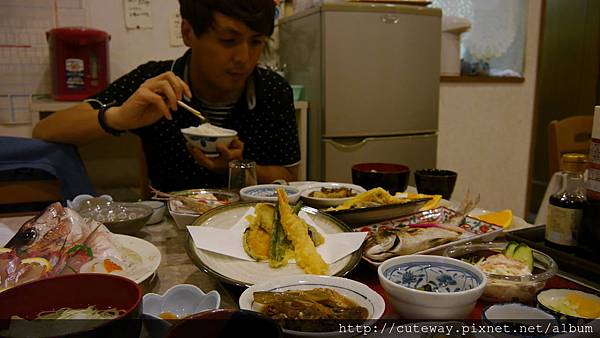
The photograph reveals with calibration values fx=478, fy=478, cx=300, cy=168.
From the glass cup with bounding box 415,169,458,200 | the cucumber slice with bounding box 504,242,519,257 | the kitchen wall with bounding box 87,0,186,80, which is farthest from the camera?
the kitchen wall with bounding box 87,0,186,80

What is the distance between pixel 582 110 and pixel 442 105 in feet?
4.70

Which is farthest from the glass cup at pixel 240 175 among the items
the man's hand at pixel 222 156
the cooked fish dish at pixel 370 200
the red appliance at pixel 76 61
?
the red appliance at pixel 76 61

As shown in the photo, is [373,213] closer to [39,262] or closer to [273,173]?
[39,262]

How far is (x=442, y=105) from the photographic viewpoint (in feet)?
10.5

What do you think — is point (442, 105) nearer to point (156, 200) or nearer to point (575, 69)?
point (575, 69)

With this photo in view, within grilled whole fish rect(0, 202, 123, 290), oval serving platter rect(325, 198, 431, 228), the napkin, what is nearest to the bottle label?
oval serving platter rect(325, 198, 431, 228)

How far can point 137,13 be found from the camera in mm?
2592

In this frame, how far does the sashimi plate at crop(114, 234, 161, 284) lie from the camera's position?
0.81 meters

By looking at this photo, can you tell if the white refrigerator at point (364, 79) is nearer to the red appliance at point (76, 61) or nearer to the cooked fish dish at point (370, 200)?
the red appliance at point (76, 61)

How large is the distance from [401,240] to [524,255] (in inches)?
8.3

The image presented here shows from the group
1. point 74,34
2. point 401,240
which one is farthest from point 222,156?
point 74,34

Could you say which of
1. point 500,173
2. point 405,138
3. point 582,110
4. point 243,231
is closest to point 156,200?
point 243,231

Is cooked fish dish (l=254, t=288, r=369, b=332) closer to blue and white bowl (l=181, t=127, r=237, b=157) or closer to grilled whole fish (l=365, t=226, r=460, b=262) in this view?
grilled whole fish (l=365, t=226, r=460, b=262)

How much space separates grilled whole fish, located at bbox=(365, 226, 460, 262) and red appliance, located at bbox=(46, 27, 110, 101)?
1.88 m
